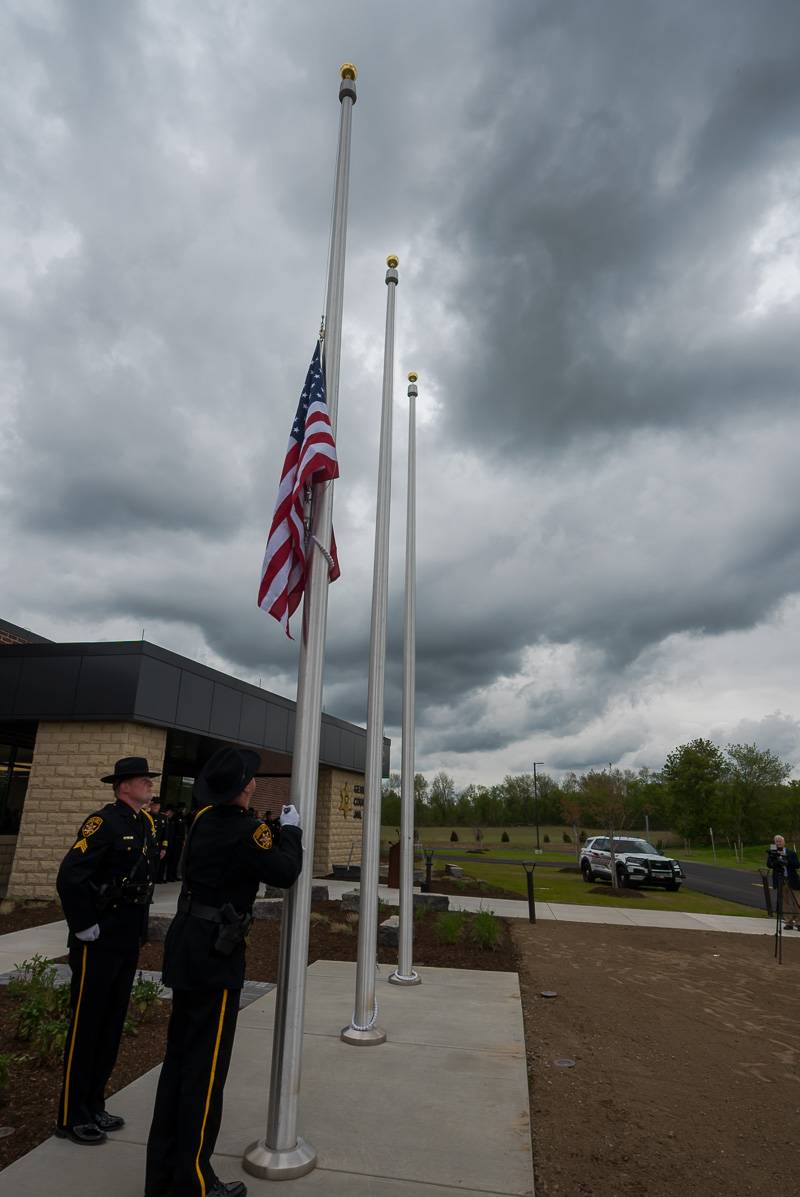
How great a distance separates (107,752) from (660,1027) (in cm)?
1025

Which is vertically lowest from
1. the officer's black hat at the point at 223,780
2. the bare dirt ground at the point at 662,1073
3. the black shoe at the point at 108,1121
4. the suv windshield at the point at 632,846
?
the bare dirt ground at the point at 662,1073

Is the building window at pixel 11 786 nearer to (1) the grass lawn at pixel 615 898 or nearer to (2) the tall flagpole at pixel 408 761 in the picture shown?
(2) the tall flagpole at pixel 408 761

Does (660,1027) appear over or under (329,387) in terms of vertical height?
under

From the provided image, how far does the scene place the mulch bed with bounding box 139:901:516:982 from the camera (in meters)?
9.04

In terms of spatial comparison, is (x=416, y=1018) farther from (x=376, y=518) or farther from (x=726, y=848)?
(x=726, y=848)

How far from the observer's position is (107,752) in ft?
43.6

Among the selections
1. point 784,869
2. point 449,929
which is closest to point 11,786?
point 449,929

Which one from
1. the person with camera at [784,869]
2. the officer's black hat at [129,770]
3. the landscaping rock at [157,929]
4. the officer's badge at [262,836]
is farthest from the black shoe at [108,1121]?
the person with camera at [784,869]

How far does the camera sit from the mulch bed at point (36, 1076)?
416 centimetres

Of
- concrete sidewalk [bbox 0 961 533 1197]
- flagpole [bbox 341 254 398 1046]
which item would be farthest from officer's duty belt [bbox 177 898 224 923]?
flagpole [bbox 341 254 398 1046]

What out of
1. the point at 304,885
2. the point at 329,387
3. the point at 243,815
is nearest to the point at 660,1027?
the point at 304,885

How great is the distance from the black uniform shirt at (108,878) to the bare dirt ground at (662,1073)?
275 cm

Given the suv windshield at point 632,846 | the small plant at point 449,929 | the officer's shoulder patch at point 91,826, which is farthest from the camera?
the suv windshield at point 632,846

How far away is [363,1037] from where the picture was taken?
6012 millimetres
